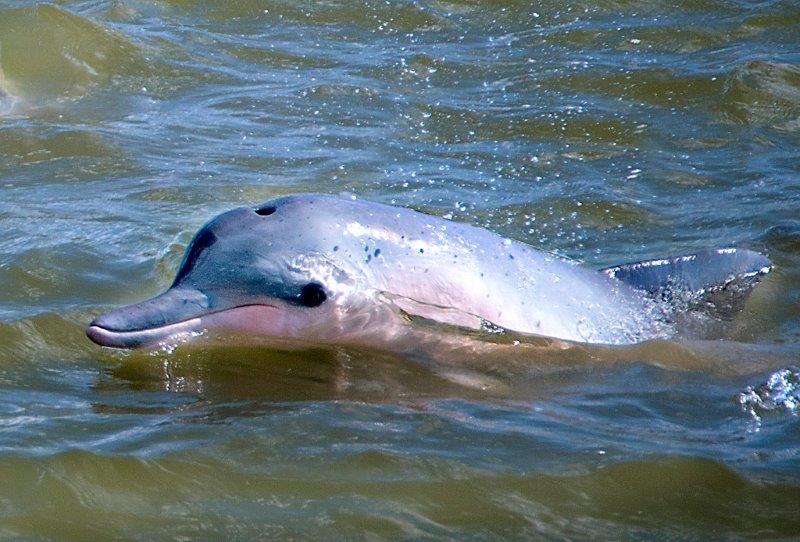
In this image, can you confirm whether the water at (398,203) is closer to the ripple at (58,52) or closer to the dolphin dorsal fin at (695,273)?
the ripple at (58,52)

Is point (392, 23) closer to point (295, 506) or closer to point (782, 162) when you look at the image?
point (782, 162)

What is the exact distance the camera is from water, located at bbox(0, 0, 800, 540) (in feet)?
15.6

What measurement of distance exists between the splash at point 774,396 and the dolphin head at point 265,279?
1.74 metres

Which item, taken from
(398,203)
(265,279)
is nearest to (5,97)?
(398,203)

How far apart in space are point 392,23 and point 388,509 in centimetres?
956

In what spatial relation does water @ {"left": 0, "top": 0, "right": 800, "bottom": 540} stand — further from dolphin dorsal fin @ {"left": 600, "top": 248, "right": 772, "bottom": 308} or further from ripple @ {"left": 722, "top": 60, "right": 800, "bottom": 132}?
dolphin dorsal fin @ {"left": 600, "top": 248, "right": 772, "bottom": 308}

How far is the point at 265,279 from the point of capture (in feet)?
19.0

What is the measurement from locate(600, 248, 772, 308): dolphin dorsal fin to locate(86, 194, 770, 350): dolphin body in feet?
1.02

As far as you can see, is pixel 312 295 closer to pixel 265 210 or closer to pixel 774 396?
pixel 265 210

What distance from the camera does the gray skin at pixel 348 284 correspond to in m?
5.73

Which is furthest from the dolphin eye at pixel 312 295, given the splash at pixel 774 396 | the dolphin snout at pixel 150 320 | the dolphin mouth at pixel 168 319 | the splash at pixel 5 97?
the splash at pixel 5 97

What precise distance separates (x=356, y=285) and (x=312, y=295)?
0.21 m

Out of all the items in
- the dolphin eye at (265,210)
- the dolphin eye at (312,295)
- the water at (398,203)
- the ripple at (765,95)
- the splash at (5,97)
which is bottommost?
the ripple at (765,95)

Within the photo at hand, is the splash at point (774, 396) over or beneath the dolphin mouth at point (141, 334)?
beneath
